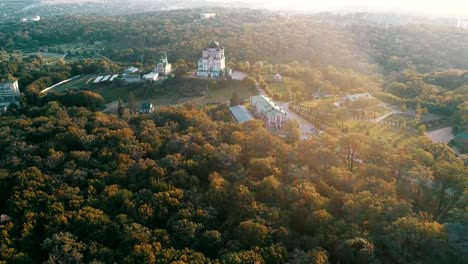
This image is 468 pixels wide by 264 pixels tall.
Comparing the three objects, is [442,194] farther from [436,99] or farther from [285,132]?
[436,99]

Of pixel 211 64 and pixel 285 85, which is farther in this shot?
pixel 211 64

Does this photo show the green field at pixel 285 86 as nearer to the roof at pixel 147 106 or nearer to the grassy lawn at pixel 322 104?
the grassy lawn at pixel 322 104

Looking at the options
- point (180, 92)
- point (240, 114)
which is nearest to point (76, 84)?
point (180, 92)

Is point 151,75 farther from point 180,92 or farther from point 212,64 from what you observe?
point 212,64

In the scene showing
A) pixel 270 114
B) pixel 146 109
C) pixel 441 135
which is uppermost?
pixel 270 114

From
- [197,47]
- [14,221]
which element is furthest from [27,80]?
Result: [14,221]

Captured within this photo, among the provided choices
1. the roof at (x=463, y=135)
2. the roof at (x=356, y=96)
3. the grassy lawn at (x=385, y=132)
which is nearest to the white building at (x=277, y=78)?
the roof at (x=356, y=96)
